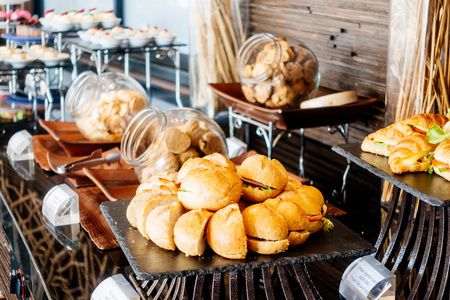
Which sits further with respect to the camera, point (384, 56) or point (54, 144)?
point (384, 56)

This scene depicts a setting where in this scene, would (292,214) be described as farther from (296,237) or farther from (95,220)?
(95,220)

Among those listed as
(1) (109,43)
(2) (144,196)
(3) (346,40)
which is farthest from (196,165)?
(1) (109,43)

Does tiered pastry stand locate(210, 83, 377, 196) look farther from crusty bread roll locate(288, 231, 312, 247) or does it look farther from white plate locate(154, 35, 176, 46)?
white plate locate(154, 35, 176, 46)

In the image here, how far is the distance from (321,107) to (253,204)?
1.27 meters

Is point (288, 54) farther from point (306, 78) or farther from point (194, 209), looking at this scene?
point (194, 209)

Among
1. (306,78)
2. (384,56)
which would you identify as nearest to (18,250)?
(306,78)

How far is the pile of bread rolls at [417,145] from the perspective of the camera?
114 centimetres

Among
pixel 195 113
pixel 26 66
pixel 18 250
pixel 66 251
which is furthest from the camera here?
pixel 26 66

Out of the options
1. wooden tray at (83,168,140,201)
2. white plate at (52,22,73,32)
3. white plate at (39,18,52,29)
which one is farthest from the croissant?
white plate at (39,18,52,29)

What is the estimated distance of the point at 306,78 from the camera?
2357 millimetres

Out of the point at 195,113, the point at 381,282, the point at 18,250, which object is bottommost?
the point at 18,250

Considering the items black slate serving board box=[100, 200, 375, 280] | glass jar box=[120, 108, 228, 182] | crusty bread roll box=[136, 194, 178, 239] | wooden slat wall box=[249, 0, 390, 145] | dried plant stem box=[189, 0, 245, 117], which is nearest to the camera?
black slate serving board box=[100, 200, 375, 280]

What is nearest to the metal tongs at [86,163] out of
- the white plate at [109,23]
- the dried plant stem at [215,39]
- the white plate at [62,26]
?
the dried plant stem at [215,39]

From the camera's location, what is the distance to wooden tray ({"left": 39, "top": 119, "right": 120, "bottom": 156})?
1.94 metres
